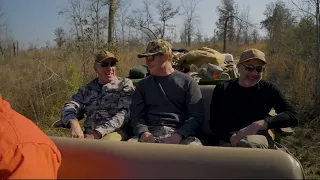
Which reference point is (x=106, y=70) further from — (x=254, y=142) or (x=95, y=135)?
(x=254, y=142)

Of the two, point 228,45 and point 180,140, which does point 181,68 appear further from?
point 228,45

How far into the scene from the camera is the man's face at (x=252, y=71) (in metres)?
2.54


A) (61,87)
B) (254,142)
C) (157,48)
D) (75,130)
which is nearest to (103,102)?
(75,130)

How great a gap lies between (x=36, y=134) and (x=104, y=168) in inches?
12.6

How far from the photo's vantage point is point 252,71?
2.55m

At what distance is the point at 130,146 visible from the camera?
1.54m

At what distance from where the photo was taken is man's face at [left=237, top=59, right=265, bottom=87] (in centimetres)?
254

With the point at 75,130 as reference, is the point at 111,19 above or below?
above

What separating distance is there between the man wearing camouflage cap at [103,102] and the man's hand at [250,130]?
951mm

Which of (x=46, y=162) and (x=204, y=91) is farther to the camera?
(x=204, y=91)

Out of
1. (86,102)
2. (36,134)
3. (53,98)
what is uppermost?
(36,134)

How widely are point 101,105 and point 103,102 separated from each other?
0.03 meters

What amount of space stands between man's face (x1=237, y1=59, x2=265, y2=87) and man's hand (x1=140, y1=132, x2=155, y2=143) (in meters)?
0.82

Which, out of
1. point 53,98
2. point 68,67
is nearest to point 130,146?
point 53,98
